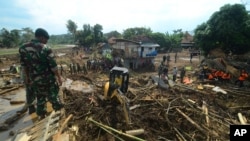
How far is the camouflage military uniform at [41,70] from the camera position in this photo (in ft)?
19.3

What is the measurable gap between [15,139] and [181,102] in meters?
10.5

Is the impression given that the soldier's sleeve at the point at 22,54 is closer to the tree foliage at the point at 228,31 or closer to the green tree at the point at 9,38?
the tree foliage at the point at 228,31

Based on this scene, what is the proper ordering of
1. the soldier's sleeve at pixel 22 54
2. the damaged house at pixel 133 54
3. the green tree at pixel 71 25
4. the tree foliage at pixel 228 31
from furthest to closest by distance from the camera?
1. the green tree at pixel 71 25
2. the damaged house at pixel 133 54
3. the tree foliage at pixel 228 31
4. the soldier's sleeve at pixel 22 54

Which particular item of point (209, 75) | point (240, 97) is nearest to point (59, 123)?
point (240, 97)

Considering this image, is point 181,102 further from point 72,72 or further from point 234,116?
point 72,72

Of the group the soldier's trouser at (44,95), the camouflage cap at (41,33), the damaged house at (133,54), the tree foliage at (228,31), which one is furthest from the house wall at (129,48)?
the camouflage cap at (41,33)

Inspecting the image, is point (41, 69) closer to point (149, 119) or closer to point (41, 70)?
point (41, 70)

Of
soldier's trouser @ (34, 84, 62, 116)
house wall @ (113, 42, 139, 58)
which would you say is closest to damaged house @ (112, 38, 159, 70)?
house wall @ (113, 42, 139, 58)

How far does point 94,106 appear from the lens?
9750mm

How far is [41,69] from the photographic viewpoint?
6105mm

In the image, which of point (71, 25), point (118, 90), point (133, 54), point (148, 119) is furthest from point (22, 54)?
point (71, 25)

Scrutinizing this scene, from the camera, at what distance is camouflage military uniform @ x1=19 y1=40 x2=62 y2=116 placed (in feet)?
19.3

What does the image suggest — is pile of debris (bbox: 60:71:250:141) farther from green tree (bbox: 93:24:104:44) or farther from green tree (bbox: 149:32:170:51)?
green tree (bbox: 93:24:104:44)

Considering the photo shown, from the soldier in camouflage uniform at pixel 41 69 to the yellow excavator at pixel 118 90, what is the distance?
8.62 ft
